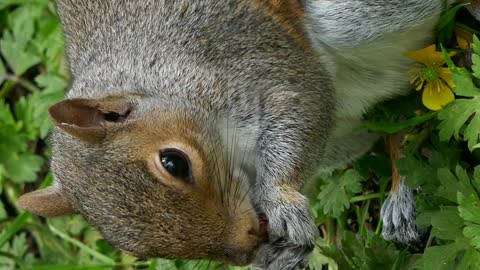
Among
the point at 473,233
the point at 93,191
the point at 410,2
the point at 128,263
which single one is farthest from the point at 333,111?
the point at 128,263

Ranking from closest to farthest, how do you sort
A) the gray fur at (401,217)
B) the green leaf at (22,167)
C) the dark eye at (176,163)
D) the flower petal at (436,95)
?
the dark eye at (176,163)
the flower petal at (436,95)
the gray fur at (401,217)
the green leaf at (22,167)

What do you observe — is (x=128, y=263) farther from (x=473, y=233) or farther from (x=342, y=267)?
(x=473, y=233)

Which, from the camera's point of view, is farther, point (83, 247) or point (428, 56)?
point (83, 247)

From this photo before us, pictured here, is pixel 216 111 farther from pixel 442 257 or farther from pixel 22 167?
pixel 22 167

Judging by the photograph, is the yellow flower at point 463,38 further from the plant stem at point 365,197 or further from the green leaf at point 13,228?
the green leaf at point 13,228

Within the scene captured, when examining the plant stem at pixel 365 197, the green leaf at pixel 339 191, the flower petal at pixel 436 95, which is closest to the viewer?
the flower petal at pixel 436 95

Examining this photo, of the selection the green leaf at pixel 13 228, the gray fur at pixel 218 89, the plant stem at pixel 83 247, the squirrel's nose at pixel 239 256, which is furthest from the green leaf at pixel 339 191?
→ the green leaf at pixel 13 228

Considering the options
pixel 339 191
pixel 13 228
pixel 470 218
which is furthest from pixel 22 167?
pixel 470 218
